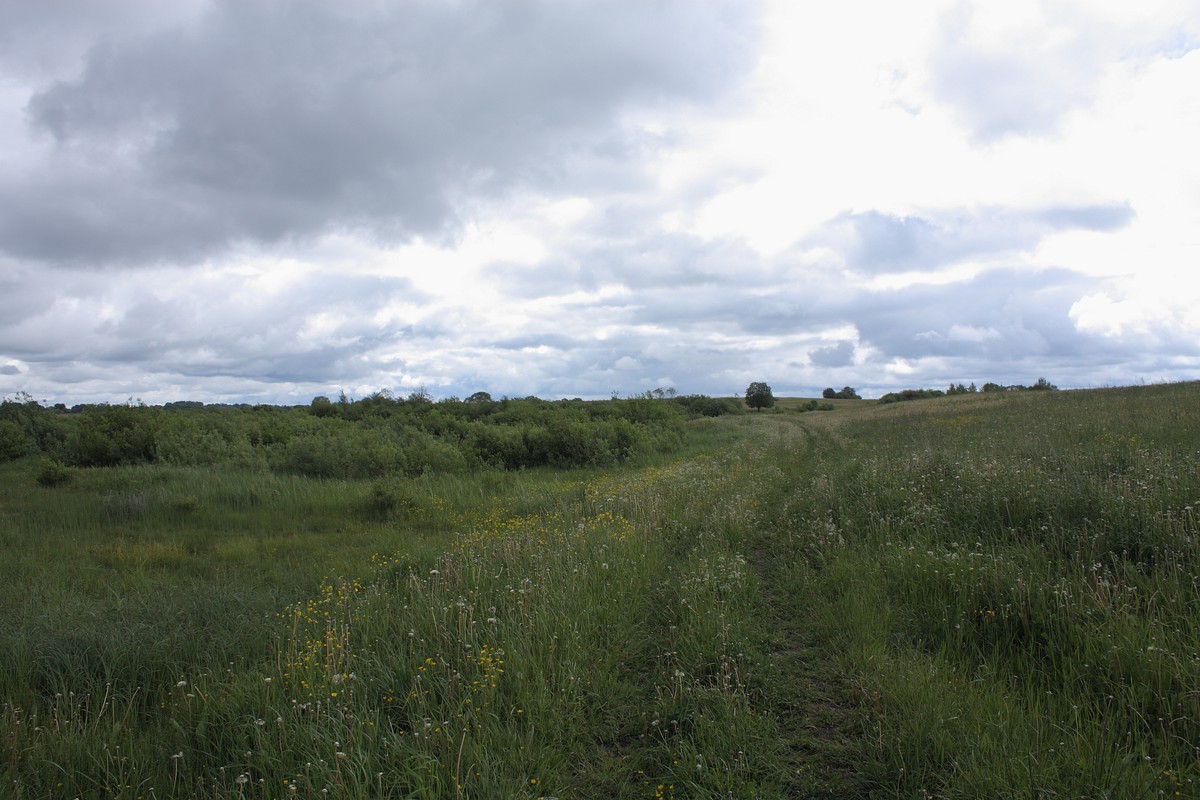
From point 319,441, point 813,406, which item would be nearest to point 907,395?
point 813,406

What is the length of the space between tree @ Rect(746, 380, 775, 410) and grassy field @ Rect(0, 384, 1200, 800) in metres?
97.8

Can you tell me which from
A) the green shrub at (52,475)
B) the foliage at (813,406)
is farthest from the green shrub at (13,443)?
the foliage at (813,406)

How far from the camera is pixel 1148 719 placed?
3.62m

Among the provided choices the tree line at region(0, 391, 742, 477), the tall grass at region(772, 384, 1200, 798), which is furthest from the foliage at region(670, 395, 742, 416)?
the tall grass at region(772, 384, 1200, 798)

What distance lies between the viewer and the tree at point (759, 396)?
10594 cm

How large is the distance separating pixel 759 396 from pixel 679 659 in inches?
4163

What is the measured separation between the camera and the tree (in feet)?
348

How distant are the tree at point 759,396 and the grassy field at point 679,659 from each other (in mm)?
97807

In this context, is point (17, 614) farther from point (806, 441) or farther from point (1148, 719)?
point (806, 441)

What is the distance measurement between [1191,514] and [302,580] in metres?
10.7

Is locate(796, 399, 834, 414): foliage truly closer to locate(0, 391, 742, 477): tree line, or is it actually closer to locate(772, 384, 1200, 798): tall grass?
locate(0, 391, 742, 477): tree line

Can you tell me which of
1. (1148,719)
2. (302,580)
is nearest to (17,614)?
(302,580)

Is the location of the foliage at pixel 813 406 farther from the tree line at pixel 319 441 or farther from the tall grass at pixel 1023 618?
the tall grass at pixel 1023 618

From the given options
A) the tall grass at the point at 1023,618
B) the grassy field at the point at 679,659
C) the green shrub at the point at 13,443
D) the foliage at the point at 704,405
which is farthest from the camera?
the foliage at the point at 704,405
